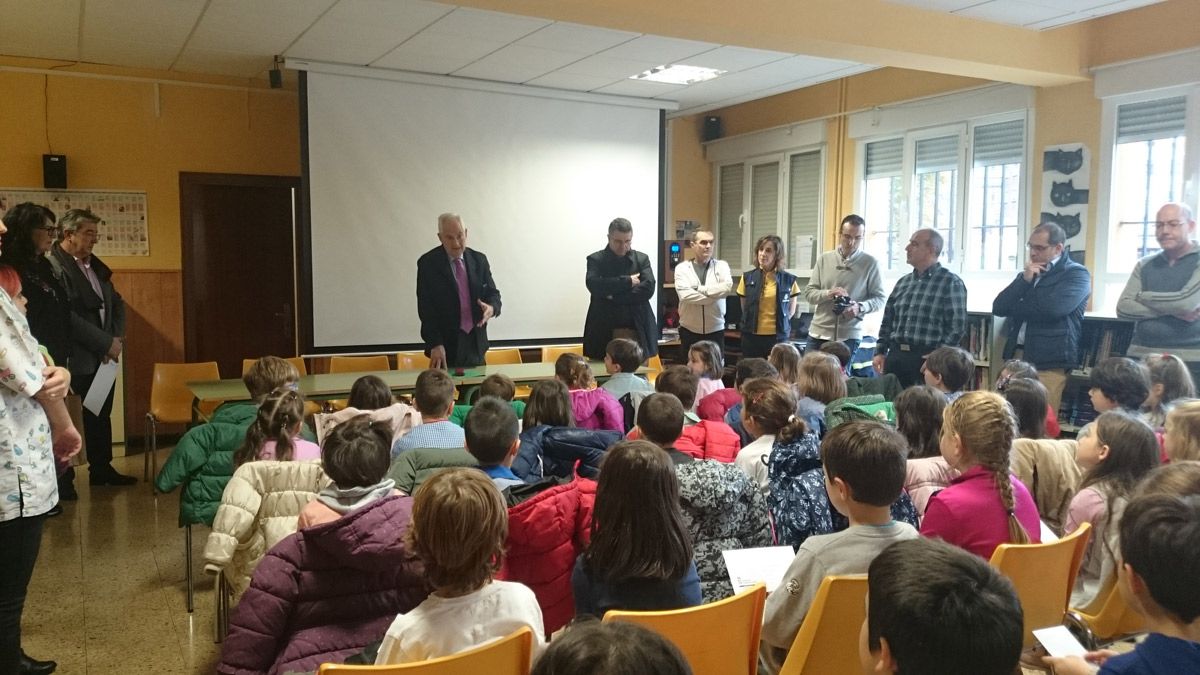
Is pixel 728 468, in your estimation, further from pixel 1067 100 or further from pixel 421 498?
pixel 1067 100

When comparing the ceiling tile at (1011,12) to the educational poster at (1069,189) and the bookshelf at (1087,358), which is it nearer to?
the educational poster at (1069,189)

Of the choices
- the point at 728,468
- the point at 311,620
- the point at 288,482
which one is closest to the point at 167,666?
the point at 288,482

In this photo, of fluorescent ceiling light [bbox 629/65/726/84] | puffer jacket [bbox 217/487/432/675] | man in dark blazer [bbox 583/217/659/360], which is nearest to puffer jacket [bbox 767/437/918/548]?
puffer jacket [bbox 217/487/432/675]

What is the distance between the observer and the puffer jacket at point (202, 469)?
121 inches

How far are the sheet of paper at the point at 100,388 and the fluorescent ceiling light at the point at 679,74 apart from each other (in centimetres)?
421

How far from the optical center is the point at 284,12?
4961 millimetres

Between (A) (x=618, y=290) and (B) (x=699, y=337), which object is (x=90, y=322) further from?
(B) (x=699, y=337)

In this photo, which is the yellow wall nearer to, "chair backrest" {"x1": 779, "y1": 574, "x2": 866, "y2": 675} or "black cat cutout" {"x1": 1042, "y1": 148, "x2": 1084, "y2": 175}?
"black cat cutout" {"x1": 1042, "y1": 148, "x2": 1084, "y2": 175}

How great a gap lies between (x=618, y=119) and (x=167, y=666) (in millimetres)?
5687

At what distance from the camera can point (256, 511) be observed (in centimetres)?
261

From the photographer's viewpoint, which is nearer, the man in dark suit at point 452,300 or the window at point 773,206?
the man in dark suit at point 452,300

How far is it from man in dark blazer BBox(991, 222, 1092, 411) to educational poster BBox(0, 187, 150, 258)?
6162 mm

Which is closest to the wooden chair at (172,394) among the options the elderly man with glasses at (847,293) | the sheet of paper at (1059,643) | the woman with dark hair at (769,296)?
the woman with dark hair at (769,296)

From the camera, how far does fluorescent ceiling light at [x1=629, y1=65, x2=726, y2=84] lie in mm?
6441
